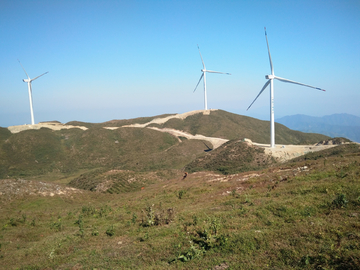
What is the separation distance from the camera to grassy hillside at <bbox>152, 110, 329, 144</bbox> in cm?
8931

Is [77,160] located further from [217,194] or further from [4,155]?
[217,194]

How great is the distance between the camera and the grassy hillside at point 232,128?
8931 centimetres

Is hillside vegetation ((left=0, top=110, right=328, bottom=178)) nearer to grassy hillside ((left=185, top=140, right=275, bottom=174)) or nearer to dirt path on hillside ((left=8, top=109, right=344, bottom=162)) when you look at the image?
grassy hillside ((left=185, top=140, right=275, bottom=174))

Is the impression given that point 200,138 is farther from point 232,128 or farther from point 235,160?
point 235,160

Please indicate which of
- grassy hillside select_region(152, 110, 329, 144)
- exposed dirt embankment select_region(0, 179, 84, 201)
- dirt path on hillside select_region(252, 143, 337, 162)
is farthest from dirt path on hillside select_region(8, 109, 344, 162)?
exposed dirt embankment select_region(0, 179, 84, 201)

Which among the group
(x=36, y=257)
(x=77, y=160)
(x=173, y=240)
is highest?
(x=173, y=240)

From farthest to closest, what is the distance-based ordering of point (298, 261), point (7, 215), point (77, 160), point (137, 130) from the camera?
point (137, 130)
point (77, 160)
point (7, 215)
point (298, 261)

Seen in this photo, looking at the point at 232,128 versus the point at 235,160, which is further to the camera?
the point at 232,128

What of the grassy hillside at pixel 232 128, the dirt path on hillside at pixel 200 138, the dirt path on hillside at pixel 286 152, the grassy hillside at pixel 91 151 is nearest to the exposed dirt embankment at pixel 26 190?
the grassy hillside at pixel 91 151

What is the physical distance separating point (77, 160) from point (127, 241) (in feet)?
205

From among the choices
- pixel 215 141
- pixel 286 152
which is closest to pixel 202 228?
pixel 286 152

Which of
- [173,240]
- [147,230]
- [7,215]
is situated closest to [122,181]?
[7,215]

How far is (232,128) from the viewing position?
3703 inches

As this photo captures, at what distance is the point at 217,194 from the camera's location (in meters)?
18.4
